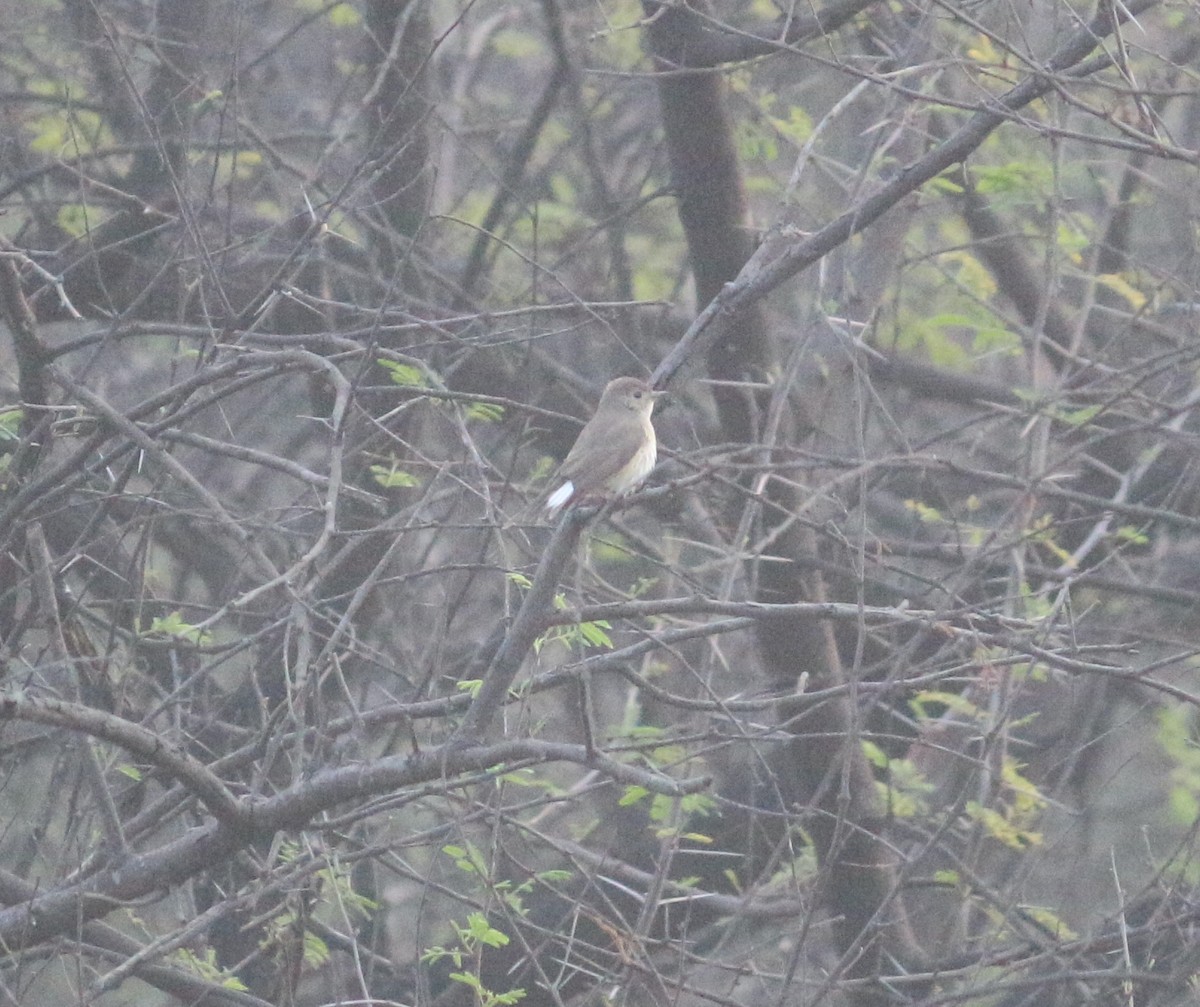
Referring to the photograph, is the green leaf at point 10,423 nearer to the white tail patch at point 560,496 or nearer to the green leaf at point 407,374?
the green leaf at point 407,374

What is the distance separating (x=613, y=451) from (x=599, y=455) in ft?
0.30

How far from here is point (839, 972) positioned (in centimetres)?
398

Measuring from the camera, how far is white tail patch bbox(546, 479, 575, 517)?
602cm

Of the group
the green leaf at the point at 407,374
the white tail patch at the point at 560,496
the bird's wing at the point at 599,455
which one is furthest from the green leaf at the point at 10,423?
the bird's wing at the point at 599,455

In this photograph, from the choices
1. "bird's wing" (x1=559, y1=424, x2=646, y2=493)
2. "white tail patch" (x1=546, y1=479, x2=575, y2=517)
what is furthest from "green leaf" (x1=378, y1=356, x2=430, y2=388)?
"bird's wing" (x1=559, y1=424, x2=646, y2=493)

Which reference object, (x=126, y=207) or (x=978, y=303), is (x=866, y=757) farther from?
(x=126, y=207)

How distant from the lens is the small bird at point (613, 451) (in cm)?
625

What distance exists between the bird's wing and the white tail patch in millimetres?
31

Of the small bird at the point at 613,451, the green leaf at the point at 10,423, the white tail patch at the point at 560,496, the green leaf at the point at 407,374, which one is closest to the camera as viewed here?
the green leaf at the point at 10,423

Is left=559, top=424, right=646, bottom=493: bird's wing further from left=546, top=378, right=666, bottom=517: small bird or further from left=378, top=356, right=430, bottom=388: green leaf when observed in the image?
left=378, top=356, right=430, bottom=388: green leaf

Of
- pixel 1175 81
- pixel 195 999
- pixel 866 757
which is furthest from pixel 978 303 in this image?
pixel 195 999

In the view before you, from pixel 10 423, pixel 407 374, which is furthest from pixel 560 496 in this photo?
pixel 10 423

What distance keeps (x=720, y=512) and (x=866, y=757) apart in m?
1.21

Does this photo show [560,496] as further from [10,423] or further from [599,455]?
[10,423]
